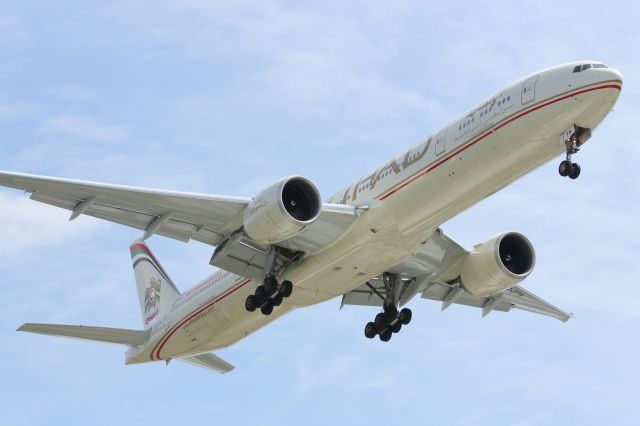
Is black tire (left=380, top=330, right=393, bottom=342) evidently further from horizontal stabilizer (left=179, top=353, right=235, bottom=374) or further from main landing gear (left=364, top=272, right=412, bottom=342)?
horizontal stabilizer (left=179, top=353, right=235, bottom=374)

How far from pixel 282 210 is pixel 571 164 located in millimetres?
7466

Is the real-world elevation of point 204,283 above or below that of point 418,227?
below

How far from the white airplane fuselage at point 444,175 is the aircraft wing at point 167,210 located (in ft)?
1.81

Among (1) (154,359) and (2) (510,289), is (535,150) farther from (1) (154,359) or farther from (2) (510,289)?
(1) (154,359)

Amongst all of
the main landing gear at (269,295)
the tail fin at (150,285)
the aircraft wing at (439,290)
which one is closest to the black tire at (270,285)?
the main landing gear at (269,295)

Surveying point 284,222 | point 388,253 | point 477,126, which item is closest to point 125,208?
point 284,222

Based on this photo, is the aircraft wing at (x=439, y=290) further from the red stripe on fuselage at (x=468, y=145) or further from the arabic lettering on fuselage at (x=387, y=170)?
the red stripe on fuselage at (x=468, y=145)

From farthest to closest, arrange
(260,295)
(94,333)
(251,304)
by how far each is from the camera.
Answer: (94,333) → (251,304) → (260,295)

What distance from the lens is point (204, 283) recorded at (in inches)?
1433

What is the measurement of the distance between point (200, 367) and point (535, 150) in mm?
15984

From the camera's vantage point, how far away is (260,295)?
32.8m

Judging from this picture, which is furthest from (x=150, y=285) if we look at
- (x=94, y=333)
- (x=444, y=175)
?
(x=444, y=175)

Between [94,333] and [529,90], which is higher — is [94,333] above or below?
below

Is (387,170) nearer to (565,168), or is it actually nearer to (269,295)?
(269,295)
